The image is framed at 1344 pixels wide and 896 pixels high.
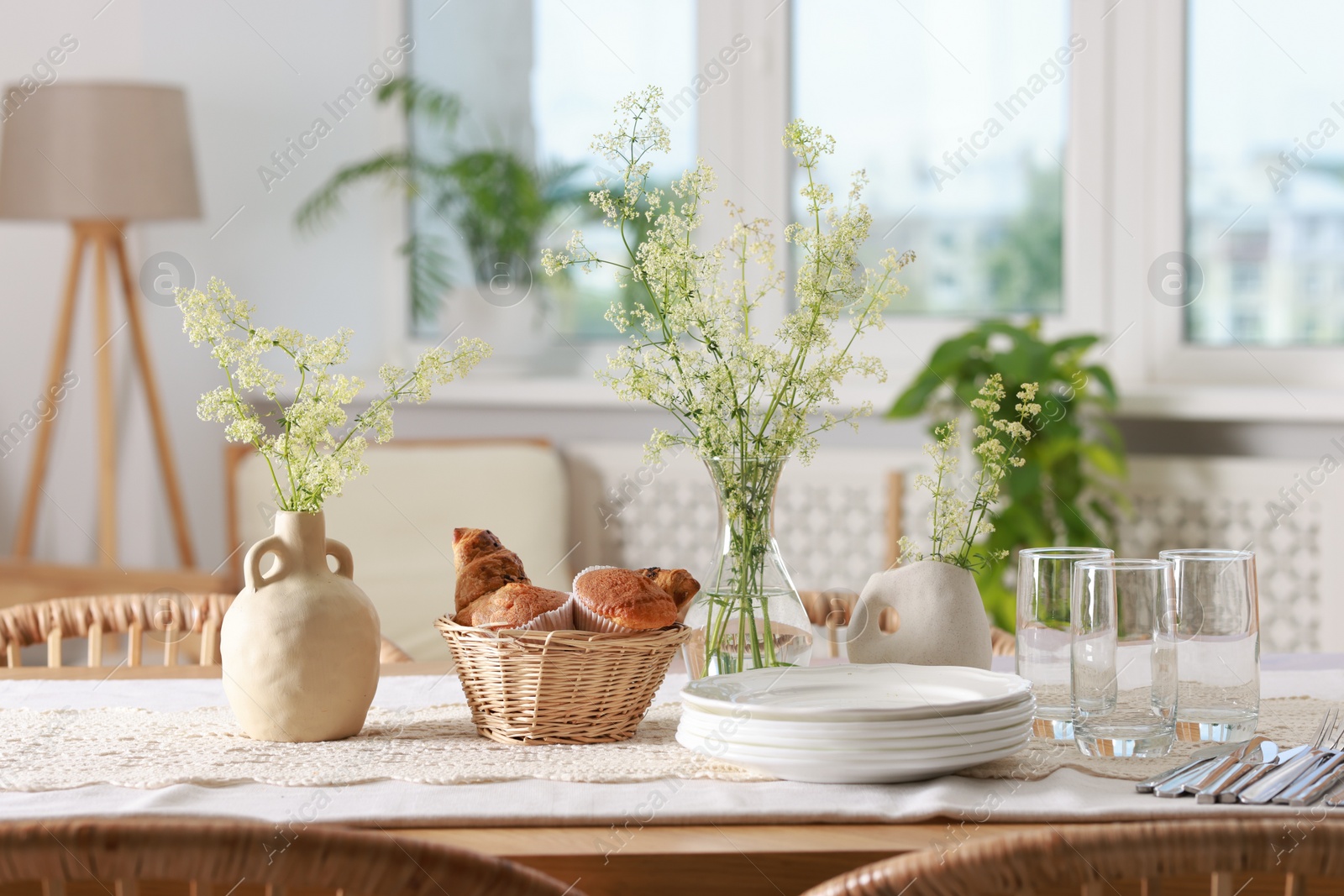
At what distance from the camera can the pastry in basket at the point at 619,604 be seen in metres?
0.98

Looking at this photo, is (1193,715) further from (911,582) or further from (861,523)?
(861,523)

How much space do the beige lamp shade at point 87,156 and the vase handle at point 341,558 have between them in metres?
1.79

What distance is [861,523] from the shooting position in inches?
108

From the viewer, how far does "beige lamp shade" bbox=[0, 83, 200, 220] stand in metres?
2.57

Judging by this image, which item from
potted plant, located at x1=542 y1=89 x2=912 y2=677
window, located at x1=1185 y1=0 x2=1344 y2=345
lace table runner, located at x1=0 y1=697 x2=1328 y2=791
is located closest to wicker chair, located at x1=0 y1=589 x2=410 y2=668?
lace table runner, located at x1=0 y1=697 x2=1328 y2=791

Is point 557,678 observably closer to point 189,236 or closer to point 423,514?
point 423,514

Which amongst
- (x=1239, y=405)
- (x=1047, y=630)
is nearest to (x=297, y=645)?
(x=1047, y=630)

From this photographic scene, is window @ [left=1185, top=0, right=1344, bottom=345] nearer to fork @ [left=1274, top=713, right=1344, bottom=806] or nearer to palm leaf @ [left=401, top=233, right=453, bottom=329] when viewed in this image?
palm leaf @ [left=401, top=233, right=453, bottom=329]

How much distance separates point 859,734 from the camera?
88 centimetres

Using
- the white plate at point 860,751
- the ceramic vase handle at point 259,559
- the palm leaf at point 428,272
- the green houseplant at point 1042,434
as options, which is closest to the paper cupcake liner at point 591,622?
the white plate at point 860,751

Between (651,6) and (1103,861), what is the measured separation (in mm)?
2647

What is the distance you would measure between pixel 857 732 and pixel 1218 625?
0.28 meters

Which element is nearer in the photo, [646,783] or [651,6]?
[646,783]

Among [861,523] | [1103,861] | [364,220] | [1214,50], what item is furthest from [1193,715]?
[364,220]
